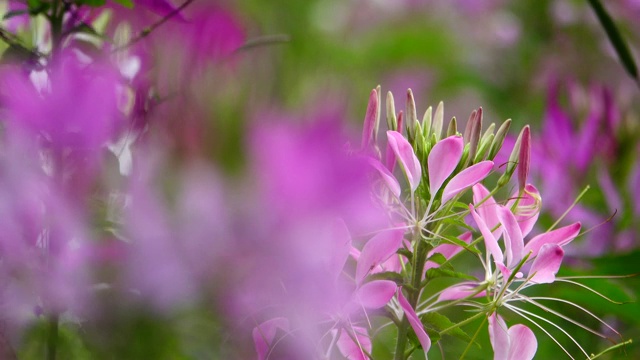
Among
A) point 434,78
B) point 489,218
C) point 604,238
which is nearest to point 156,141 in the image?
point 489,218

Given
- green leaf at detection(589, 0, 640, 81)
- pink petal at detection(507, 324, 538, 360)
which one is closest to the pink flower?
pink petal at detection(507, 324, 538, 360)

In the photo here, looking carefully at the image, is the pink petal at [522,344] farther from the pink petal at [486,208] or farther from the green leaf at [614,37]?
the green leaf at [614,37]

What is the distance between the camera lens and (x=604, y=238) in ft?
2.00

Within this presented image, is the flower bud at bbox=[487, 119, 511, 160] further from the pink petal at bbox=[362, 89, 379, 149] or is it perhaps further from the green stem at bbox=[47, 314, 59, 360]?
the green stem at bbox=[47, 314, 59, 360]

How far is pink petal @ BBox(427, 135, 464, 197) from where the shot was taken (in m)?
0.28

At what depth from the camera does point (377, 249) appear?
10.5 inches

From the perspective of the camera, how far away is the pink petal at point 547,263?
27 centimetres

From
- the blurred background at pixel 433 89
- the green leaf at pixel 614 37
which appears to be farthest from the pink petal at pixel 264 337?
the green leaf at pixel 614 37

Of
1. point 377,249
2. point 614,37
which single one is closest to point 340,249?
point 377,249

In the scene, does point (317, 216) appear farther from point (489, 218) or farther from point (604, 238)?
A: point (604, 238)

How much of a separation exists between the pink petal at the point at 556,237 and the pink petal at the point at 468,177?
0.03 meters

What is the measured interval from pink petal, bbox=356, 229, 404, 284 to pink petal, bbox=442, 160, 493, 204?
0.02 m

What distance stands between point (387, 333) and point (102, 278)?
301mm

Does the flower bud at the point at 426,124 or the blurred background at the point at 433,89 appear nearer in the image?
the blurred background at the point at 433,89
